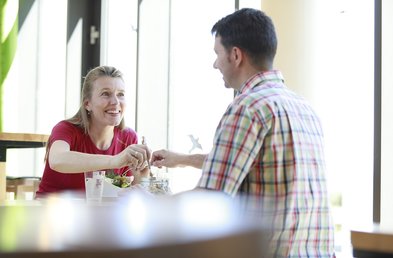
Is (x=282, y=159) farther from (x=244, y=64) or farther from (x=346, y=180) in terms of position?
(x=346, y=180)

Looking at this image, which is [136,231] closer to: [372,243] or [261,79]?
[372,243]

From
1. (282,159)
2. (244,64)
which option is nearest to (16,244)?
(282,159)

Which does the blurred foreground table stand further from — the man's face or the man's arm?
the man's arm

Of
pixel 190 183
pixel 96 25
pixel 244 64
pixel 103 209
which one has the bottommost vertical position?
pixel 190 183

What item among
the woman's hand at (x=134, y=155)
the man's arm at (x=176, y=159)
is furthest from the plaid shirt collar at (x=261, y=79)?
the woman's hand at (x=134, y=155)

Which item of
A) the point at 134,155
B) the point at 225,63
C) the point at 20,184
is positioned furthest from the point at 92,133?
the point at 20,184

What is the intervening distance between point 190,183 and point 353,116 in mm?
1500

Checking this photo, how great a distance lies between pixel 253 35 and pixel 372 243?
38.7 inches

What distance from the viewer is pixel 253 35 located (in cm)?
180

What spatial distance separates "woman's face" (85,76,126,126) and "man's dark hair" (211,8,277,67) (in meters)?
0.94

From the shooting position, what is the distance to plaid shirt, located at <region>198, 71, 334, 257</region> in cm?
146

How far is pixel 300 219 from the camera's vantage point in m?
1.54

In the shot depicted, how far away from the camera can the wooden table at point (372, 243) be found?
908mm

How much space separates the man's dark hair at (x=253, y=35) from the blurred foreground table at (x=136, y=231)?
156 centimetres
